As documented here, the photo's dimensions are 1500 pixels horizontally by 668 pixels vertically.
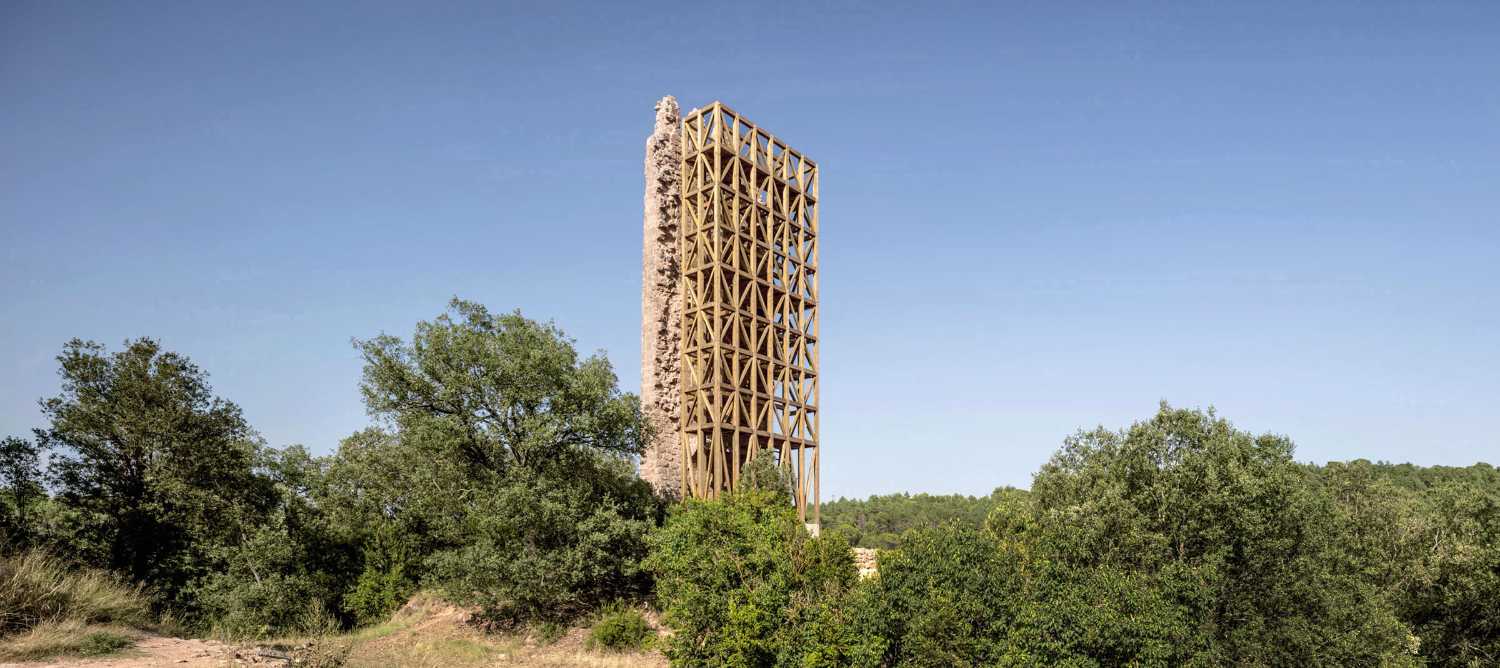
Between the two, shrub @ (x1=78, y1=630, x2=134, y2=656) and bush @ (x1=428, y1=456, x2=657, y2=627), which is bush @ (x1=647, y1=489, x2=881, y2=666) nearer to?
bush @ (x1=428, y1=456, x2=657, y2=627)

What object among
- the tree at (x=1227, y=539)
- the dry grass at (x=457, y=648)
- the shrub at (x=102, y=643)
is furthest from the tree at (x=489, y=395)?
the tree at (x=1227, y=539)

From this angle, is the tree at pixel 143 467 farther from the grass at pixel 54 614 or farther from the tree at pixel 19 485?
the grass at pixel 54 614

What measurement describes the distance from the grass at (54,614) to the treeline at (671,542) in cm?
438

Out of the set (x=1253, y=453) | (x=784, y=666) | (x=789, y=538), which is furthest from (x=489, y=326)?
(x=1253, y=453)

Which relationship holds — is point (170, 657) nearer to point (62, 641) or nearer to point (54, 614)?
point (62, 641)

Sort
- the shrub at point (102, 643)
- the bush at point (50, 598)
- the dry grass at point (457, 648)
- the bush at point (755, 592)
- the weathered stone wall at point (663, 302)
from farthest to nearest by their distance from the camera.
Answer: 1. the weathered stone wall at point (663, 302)
2. the dry grass at point (457, 648)
3. the bush at point (755, 592)
4. the bush at point (50, 598)
5. the shrub at point (102, 643)

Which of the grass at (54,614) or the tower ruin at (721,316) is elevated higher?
the tower ruin at (721,316)

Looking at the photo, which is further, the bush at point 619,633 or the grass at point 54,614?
the bush at point 619,633

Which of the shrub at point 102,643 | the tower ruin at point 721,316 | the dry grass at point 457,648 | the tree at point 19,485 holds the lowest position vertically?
the dry grass at point 457,648

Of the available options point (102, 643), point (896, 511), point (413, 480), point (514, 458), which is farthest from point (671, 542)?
point (896, 511)

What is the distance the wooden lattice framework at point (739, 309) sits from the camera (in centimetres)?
2980

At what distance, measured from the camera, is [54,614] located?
15.4 metres

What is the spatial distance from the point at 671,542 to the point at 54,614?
37.4 feet

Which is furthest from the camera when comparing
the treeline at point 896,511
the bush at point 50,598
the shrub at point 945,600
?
the treeline at point 896,511
